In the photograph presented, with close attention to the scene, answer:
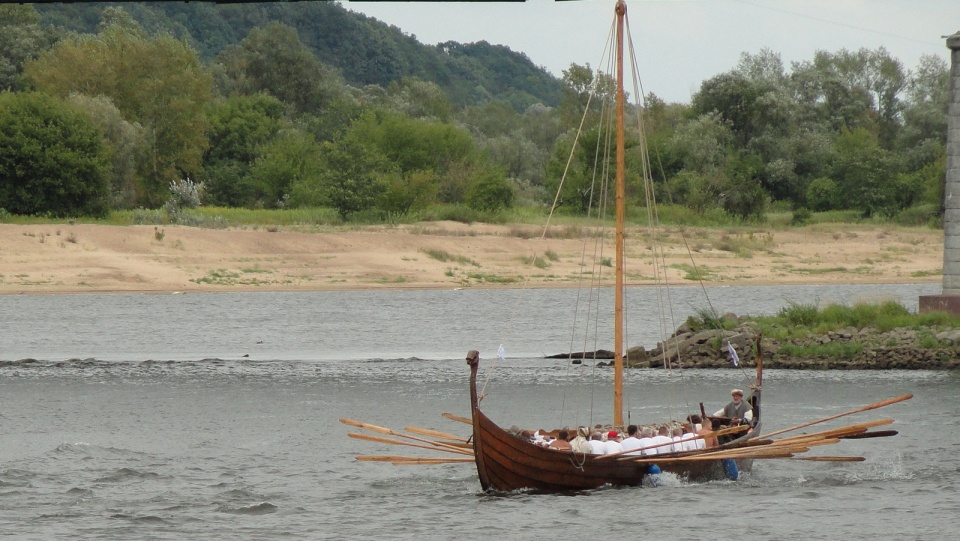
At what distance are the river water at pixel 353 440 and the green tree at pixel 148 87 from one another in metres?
31.1

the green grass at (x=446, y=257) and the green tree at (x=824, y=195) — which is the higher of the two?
the green tree at (x=824, y=195)

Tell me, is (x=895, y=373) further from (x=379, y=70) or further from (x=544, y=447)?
(x=379, y=70)

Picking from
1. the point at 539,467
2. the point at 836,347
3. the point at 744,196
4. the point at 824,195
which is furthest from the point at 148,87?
the point at 539,467

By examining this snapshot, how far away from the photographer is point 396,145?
292 ft

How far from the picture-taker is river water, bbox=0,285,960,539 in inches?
887

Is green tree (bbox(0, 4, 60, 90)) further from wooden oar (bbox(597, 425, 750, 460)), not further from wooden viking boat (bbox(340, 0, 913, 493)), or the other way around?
wooden oar (bbox(597, 425, 750, 460))

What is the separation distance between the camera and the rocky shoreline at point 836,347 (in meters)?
39.8

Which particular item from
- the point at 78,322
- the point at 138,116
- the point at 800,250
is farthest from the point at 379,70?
the point at 78,322

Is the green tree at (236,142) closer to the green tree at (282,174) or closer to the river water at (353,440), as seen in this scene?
the green tree at (282,174)

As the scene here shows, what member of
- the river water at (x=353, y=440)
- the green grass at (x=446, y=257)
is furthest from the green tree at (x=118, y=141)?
the river water at (x=353, y=440)

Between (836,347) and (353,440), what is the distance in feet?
54.2

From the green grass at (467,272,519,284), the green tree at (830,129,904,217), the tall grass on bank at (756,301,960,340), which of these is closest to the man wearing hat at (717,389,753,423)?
the tall grass on bank at (756,301,960,340)

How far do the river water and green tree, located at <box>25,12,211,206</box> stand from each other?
31068 millimetres

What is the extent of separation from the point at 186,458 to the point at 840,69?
93522 millimetres
